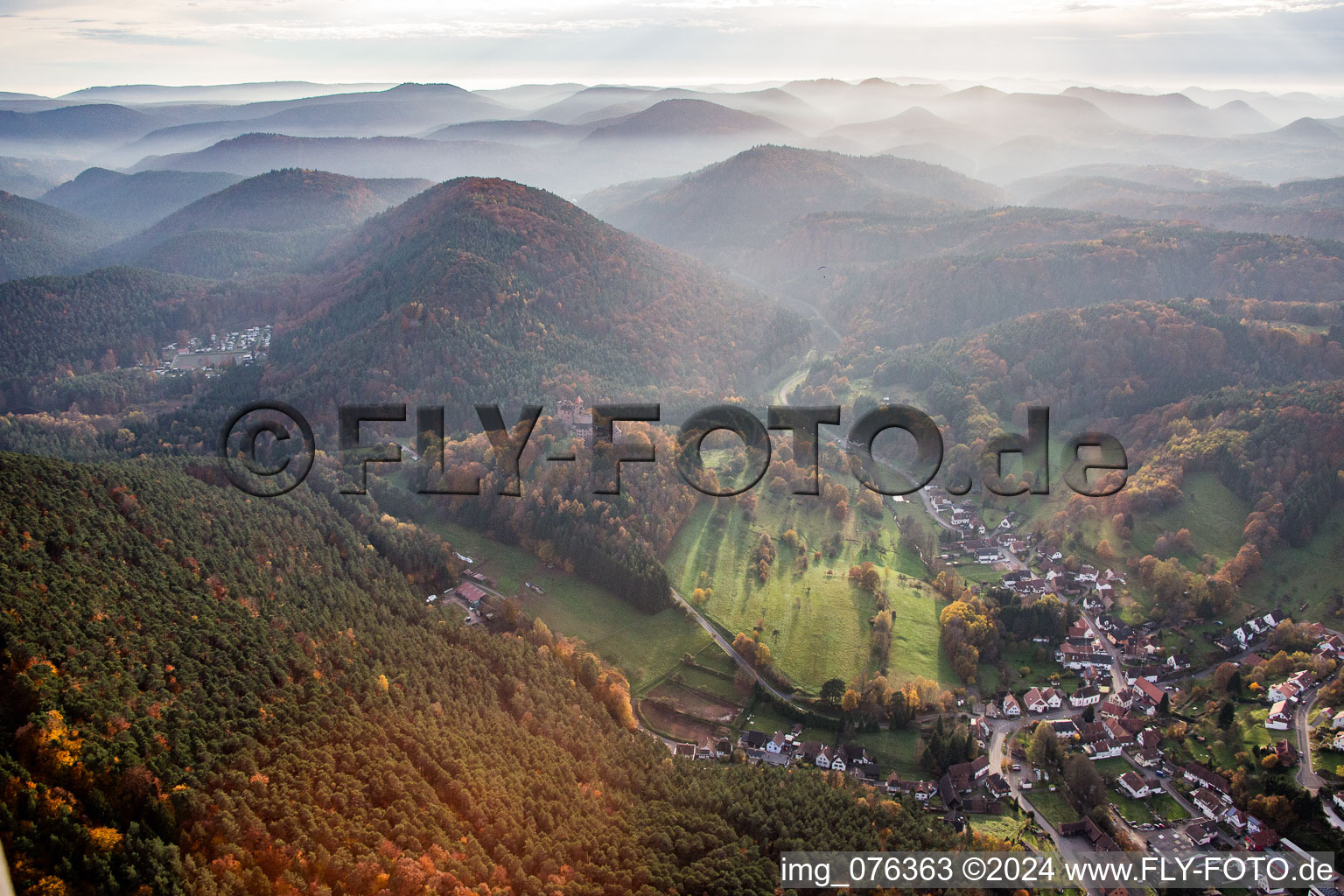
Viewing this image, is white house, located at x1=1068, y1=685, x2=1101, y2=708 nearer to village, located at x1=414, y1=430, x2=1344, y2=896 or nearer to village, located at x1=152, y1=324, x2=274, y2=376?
village, located at x1=414, y1=430, x2=1344, y2=896

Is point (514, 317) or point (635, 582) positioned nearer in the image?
point (635, 582)

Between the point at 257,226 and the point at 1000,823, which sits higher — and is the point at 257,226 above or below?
above

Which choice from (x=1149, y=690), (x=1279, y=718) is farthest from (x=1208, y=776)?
(x=1149, y=690)

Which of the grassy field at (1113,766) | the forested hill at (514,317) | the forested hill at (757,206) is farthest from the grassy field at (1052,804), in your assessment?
the forested hill at (757,206)

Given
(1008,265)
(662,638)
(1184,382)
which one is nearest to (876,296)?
(1008,265)

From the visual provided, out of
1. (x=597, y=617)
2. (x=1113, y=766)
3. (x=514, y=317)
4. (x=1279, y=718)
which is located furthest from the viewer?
(x=514, y=317)

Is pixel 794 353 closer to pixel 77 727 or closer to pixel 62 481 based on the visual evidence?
pixel 62 481

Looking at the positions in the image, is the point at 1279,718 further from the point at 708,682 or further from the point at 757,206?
the point at 757,206
